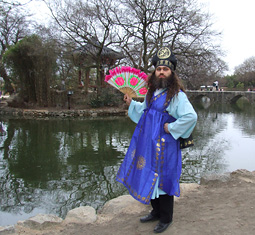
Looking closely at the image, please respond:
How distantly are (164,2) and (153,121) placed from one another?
12.3 m

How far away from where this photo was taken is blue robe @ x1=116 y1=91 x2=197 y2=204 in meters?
1.87

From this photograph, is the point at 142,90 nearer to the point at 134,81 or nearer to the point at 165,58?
the point at 134,81

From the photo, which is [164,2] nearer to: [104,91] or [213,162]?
[104,91]

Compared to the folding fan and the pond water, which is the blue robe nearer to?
the folding fan

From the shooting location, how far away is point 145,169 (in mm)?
1914

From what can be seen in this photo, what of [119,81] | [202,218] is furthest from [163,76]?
[202,218]

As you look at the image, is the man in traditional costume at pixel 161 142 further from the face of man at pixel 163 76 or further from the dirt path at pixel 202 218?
the dirt path at pixel 202 218

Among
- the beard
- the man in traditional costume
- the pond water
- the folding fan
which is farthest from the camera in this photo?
the pond water

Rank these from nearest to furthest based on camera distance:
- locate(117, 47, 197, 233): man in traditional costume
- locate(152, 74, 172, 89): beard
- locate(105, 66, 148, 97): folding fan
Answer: locate(117, 47, 197, 233): man in traditional costume
locate(152, 74, 172, 89): beard
locate(105, 66, 148, 97): folding fan

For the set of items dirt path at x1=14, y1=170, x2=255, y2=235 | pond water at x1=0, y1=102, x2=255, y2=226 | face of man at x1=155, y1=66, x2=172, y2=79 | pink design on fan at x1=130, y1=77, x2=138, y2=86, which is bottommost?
pond water at x1=0, y1=102, x2=255, y2=226

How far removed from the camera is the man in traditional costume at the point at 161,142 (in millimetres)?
1848

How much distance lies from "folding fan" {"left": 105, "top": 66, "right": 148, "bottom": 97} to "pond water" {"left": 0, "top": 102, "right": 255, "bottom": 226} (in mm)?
1736

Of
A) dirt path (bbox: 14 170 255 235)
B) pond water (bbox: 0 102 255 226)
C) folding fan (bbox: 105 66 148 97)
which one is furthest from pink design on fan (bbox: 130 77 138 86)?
pond water (bbox: 0 102 255 226)

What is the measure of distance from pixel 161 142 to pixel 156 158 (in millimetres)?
127
